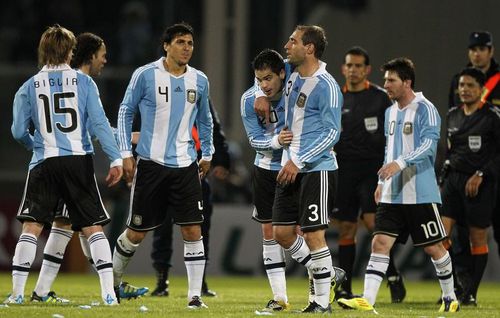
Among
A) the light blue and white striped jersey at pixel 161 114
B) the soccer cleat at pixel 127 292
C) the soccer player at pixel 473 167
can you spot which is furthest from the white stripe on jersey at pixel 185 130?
the soccer player at pixel 473 167

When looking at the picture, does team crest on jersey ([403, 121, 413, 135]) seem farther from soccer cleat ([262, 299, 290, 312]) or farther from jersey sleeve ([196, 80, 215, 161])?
soccer cleat ([262, 299, 290, 312])

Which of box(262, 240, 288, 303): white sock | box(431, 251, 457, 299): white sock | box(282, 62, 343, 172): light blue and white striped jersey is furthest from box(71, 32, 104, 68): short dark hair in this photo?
box(431, 251, 457, 299): white sock

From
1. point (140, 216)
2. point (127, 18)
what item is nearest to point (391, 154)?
point (140, 216)

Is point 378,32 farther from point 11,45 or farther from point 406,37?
point 11,45

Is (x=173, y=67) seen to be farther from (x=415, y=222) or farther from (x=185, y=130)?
(x=415, y=222)

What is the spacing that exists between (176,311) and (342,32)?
1019 centimetres

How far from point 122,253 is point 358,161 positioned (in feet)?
8.98

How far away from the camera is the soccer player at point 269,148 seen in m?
9.24

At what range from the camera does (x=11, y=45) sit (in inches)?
800

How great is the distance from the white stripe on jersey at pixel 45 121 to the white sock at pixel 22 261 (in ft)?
2.23

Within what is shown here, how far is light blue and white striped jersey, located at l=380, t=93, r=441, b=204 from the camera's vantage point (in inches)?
373

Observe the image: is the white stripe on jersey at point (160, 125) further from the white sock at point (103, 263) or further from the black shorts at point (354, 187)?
the black shorts at point (354, 187)

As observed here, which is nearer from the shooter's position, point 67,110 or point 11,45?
point 67,110

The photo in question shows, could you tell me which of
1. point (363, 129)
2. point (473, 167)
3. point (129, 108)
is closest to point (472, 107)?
point (473, 167)
